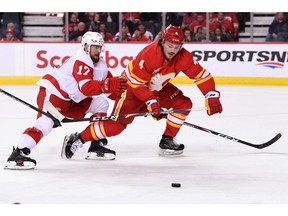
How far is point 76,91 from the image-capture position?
15.9 ft

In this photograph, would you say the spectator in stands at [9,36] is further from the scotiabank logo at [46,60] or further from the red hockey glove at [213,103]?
the red hockey glove at [213,103]

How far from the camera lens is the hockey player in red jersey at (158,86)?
4.73 metres

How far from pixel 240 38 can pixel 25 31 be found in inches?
118

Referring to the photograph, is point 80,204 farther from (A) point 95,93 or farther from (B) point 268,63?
(B) point 268,63

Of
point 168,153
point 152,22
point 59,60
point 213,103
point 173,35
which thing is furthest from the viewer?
point 152,22

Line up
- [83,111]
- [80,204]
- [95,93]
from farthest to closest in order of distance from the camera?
[83,111] → [95,93] → [80,204]

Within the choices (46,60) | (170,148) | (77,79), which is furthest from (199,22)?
(77,79)

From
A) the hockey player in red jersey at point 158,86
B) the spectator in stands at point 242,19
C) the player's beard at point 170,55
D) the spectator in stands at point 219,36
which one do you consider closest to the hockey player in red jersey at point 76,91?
the hockey player in red jersey at point 158,86

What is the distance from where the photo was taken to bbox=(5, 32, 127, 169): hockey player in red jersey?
14.9 ft

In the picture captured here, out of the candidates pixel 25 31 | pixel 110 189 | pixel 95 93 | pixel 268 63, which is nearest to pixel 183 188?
pixel 110 189

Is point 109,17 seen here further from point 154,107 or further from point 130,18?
point 154,107

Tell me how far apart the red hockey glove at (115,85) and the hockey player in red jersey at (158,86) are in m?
0.25

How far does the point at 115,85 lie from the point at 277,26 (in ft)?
19.9

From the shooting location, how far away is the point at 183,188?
400 centimetres
